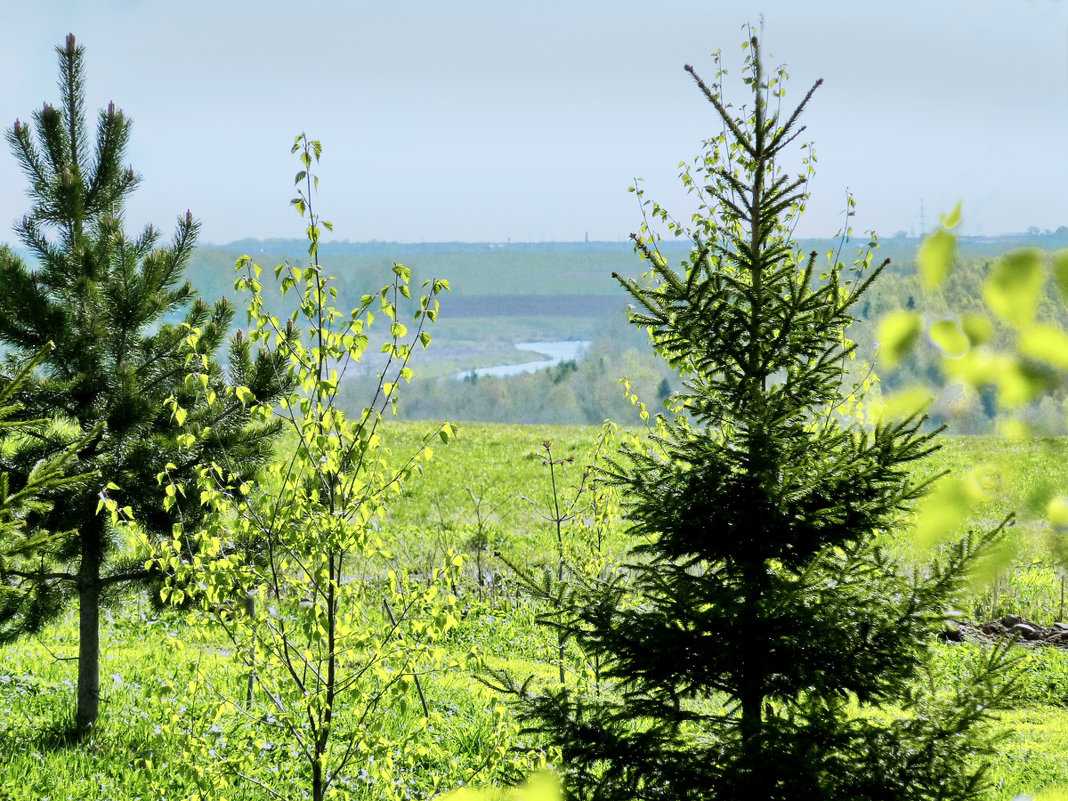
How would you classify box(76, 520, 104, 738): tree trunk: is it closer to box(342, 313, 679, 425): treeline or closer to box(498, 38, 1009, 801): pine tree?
box(498, 38, 1009, 801): pine tree

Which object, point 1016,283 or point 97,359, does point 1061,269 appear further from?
point 97,359

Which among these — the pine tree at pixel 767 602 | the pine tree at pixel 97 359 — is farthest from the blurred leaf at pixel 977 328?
the pine tree at pixel 97 359

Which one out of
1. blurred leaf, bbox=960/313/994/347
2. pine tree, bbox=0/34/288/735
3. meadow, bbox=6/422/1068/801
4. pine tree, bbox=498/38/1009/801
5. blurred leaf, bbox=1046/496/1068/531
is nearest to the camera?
blurred leaf, bbox=960/313/994/347

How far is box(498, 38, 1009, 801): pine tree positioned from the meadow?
0.26 metres

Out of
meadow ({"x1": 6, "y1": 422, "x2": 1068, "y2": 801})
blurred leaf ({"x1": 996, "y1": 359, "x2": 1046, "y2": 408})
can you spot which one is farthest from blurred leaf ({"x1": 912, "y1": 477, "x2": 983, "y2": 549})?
blurred leaf ({"x1": 996, "y1": 359, "x2": 1046, "y2": 408})

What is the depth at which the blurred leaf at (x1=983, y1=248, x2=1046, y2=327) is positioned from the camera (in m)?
0.85

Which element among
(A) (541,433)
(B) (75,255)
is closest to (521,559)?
(B) (75,255)

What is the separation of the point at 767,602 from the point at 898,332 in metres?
2.61

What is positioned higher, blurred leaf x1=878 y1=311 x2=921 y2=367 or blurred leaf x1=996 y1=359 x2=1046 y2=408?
blurred leaf x1=878 y1=311 x2=921 y2=367

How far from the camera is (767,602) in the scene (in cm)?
338

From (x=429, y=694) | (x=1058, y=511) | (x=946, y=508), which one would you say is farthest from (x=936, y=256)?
(x=429, y=694)

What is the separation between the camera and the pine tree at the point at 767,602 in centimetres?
321

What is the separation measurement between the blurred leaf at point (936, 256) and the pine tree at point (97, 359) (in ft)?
18.0

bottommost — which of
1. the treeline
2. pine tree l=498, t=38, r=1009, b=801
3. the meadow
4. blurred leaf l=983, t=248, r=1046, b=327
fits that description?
the treeline
